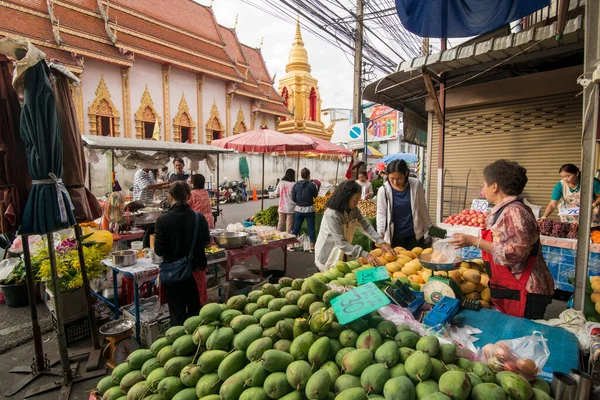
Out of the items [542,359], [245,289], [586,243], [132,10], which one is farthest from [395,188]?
[132,10]

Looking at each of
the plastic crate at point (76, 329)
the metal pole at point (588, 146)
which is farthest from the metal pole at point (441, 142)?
the plastic crate at point (76, 329)

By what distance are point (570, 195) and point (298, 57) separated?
22.1 metres

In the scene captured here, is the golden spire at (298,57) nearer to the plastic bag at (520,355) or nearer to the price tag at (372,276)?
the price tag at (372,276)

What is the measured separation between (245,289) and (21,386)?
2.33 meters

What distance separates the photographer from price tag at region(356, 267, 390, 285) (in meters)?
2.06

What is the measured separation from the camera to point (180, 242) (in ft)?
9.80

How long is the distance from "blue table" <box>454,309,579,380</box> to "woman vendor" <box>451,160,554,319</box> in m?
0.24

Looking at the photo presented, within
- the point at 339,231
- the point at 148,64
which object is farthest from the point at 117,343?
the point at 148,64

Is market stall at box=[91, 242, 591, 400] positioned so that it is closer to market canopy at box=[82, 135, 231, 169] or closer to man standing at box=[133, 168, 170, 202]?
man standing at box=[133, 168, 170, 202]

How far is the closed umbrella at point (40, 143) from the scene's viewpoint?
2438 millimetres

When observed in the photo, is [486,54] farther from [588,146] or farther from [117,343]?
[117,343]

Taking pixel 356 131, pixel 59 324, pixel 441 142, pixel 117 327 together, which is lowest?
pixel 117 327

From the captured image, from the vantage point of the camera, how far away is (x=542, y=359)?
4.64 feet

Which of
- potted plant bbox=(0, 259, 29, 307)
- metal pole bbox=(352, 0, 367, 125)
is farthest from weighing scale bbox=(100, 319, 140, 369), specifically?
metal pole bbox=(352, 0, 367, 125)
